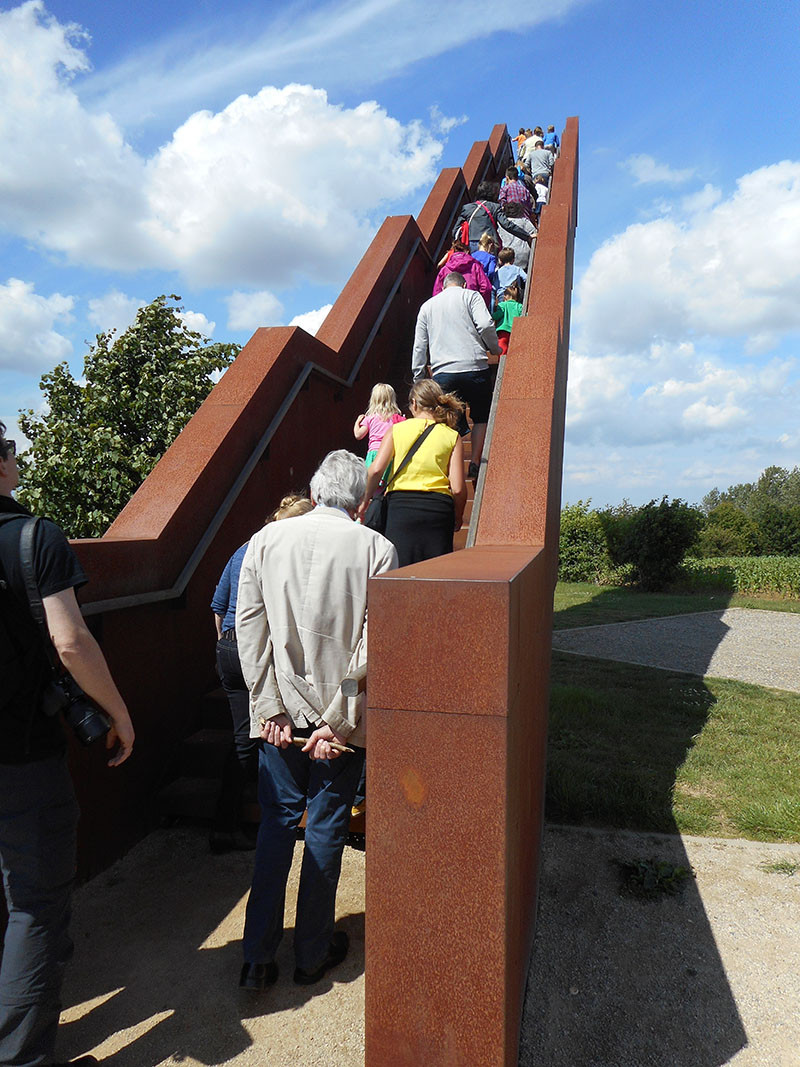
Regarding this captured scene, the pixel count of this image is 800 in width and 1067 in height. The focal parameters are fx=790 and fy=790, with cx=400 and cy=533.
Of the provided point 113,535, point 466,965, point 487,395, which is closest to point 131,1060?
point 466,965

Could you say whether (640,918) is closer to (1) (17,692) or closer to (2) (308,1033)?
(2) (308,1033)

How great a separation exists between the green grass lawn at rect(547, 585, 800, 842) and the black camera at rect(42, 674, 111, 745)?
9.92ft

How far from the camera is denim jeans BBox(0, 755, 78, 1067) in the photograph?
233 centimetres

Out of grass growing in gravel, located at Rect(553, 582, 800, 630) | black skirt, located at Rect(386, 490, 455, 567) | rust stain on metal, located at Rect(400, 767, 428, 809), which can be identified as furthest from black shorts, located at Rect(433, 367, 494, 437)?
grass growing in gravel, located at Rect(553, 582, 800, 630)

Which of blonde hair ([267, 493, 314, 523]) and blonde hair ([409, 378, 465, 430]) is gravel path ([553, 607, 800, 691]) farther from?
blonde hair ([267, 493, 314, 523])

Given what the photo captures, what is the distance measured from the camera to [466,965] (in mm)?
2121

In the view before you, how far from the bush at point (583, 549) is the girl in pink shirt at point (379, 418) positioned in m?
16.6

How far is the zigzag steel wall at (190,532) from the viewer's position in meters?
3.90

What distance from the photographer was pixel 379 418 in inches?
203

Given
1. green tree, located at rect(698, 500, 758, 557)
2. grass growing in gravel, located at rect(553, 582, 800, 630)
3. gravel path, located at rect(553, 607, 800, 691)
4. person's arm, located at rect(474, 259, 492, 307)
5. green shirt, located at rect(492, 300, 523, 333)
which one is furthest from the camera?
green tree, located at rect(698, 500, 758, 557)

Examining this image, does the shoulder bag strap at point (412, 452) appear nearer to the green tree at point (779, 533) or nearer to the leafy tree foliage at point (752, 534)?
the leafy tree foliage at point (752, 534)

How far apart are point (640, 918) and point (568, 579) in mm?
18346

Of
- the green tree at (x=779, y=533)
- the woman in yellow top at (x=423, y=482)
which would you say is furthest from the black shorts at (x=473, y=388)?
the green tree at (x=779, y=533)

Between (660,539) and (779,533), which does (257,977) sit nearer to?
(660,539)
